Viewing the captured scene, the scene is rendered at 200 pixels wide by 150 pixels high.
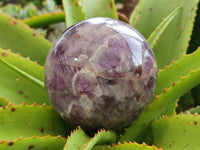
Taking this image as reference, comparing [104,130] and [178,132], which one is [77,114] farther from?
[178,132]

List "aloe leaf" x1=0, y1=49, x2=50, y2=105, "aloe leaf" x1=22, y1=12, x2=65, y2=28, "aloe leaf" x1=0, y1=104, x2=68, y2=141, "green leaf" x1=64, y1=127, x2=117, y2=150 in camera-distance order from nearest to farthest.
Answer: "green leaf" x1=64, y1=127, x2=117, y2=150
"aloe leaf" x1=0, y1=104, x2=68, y2=141
"aloe leaf" x1=0, y1=49, x2=50, y2=105
"aloe leaf" x1=22, y1=12, x2=65, y2=28

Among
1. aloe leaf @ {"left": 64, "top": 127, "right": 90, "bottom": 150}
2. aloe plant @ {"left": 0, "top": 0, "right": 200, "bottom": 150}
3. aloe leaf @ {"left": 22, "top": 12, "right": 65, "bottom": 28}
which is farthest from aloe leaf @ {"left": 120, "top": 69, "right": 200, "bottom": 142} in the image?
aloe leaf @ {"left": 22, "top": 12, "right": 65, "bottom": 28}

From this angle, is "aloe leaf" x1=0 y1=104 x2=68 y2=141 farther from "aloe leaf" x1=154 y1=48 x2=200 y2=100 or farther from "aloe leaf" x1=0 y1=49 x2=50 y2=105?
"aloe leaf" x1=154 y1=48 x2=200 y2=100

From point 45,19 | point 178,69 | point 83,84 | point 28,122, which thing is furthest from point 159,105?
point 45,19

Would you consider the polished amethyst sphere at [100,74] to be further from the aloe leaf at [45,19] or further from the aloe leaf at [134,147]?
the aloe leaf at [45,19]

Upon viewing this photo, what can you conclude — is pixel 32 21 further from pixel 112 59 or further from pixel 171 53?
pixel 112 59

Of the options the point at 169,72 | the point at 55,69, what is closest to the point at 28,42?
the point at 55,69

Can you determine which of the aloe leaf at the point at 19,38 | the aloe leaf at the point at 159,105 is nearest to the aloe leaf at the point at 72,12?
the aloe leaf at the point at 19,38
